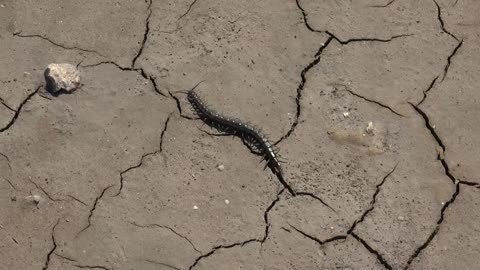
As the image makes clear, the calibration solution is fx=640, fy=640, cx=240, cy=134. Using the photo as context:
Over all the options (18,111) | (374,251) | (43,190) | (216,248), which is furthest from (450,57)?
(18,111)

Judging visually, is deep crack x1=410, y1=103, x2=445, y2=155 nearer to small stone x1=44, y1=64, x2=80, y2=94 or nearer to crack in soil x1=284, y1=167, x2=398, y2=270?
crack in soil x1=284, y1=167, x2=398, y2=270

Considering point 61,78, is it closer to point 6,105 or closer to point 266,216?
point 6,105

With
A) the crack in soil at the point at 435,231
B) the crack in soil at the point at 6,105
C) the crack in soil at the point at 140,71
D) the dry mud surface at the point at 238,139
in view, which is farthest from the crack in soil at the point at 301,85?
the crack in soil at the point at 6,105

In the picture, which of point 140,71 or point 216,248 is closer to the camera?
point 216,248

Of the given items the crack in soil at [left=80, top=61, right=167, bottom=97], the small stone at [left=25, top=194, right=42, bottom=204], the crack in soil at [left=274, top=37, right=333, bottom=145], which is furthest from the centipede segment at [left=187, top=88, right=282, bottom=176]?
the small stone at [left=25, top=194, right=42, bottom=204]

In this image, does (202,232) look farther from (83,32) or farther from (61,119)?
(83,32)

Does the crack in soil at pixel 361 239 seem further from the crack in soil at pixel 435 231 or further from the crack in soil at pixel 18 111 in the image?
the crack in soil at pixel 18 111
